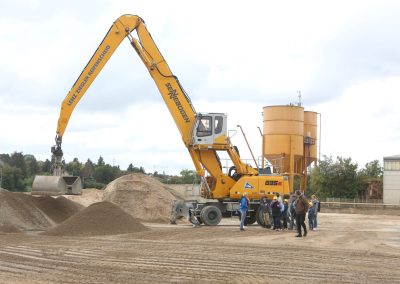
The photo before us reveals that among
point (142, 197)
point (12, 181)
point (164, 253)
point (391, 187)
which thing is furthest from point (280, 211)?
point (12, 181)

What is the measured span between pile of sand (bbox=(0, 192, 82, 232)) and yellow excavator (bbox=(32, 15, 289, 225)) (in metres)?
6.37

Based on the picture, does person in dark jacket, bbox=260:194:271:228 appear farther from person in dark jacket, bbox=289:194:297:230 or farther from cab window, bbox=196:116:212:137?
cab window, bbox=196:116:212:137

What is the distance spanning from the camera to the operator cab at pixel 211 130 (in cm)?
2930

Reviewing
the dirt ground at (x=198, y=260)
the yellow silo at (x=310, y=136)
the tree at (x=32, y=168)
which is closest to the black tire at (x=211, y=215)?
the dirt ground at (x=198, y=260)

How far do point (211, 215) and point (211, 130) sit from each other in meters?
3.82

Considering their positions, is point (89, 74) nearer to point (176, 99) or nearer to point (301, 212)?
point (176, 99)

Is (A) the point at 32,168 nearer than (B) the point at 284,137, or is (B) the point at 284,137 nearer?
(B) the point at 284,137

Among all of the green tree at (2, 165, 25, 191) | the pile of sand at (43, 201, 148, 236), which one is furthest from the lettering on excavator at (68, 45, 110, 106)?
the green tree at (2, 165, 25, 191)

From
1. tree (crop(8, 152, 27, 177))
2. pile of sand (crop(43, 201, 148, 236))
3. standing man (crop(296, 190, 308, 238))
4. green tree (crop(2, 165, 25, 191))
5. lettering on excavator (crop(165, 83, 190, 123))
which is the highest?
tree (crop(8, 152, 27, 177))

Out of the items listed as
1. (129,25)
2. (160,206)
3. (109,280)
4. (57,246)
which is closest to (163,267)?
(109,280)

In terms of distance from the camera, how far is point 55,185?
26.0 meters

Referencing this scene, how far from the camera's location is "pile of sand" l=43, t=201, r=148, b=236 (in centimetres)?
2369

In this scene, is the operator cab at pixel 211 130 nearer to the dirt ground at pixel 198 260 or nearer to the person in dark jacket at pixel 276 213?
the person in dark jacket at pixel 276 213

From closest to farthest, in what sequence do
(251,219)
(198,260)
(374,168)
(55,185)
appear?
1. (198,260)
2. (55,185)
3. (251,219)
4. (374,168)
